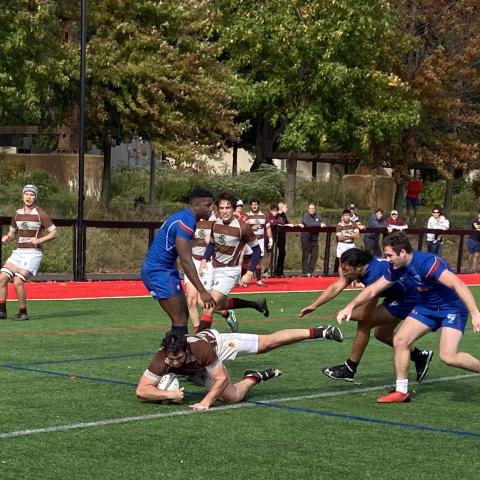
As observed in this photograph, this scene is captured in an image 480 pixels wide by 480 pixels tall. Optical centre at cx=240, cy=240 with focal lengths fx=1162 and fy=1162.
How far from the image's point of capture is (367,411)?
10117 mm

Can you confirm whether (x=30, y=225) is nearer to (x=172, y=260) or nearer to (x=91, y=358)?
(x=91, y=358)

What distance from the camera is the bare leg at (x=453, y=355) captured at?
10.4 metres

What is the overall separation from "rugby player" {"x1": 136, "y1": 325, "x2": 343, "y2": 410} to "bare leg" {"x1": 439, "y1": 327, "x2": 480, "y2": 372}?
950 mm

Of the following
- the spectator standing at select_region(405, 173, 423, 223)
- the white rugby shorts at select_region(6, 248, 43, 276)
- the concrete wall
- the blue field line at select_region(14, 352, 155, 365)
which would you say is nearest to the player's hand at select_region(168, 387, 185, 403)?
the blue field line at select_region(14, 352, 155, 365)

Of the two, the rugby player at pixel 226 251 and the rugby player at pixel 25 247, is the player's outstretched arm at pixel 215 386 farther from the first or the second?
the rugby player at pixel 25 247

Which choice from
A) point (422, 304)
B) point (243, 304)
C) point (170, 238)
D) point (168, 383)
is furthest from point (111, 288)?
point (168, 383)

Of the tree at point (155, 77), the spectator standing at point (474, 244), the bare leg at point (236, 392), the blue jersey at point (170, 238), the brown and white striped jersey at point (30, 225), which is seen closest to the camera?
the bare leg at point (236, 392)

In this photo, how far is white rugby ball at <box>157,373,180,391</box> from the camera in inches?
391

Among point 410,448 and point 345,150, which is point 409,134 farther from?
point 410,448

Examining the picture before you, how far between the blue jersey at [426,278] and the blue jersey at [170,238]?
6.44 feet

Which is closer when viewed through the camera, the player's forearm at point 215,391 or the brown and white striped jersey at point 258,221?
the player's forearm at point 215,391

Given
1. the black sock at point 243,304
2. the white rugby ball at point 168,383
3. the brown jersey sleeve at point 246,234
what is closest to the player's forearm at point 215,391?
the white rugby ball at point 168,383

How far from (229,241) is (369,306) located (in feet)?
14.8

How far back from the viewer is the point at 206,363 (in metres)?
9.65
